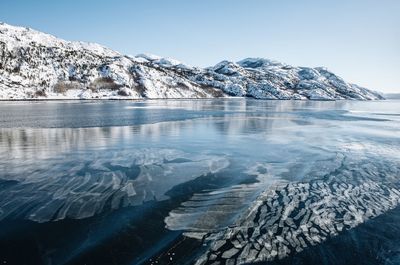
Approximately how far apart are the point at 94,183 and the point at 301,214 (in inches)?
300

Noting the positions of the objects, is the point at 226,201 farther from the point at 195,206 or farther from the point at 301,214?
the point at 301,214

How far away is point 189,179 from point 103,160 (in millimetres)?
5265

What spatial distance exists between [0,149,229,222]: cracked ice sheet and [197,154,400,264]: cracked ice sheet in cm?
346

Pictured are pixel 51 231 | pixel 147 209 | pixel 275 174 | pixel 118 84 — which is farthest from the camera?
pixel 118 84

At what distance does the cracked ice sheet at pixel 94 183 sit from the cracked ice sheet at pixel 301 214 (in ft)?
11.3

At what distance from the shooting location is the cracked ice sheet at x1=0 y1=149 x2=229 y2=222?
908 cm

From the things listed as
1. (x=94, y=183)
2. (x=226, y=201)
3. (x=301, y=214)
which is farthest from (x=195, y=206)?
(x=94, y=183)

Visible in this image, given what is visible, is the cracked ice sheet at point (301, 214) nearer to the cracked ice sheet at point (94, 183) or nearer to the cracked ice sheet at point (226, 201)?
the cracked ice sheet at point (226, 201)

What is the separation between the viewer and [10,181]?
37.7 ft

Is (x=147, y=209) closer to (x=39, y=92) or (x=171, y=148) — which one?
(x=171, y=148)

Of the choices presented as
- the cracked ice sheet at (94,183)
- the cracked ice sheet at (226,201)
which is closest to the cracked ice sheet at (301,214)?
the cracked ice sheet at (226,201)

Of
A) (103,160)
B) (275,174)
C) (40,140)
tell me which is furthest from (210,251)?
(40,140)

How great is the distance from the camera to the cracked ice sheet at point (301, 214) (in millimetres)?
7016

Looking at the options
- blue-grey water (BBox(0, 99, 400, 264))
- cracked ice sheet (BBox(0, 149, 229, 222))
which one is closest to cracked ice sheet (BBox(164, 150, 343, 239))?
blue-grey water (BBox(0, 99, 400, 264))
